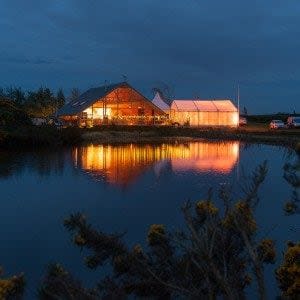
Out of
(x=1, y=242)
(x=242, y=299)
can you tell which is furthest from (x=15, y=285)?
(x=1, y=242)

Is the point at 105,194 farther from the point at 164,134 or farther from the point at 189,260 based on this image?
the point at 164,134

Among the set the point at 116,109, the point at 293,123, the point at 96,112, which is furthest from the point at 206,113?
the point at 96,112

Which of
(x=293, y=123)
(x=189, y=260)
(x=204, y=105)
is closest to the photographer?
(x=189, y=260)

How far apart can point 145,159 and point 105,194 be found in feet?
42.3

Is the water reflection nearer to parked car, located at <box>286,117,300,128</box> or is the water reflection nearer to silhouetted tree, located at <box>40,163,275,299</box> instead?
parked car, located at <box>286,117,300,128</box>

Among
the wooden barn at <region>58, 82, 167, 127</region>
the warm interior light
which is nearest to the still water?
the wooden barn at <region>58, 82, 167, 127</region>

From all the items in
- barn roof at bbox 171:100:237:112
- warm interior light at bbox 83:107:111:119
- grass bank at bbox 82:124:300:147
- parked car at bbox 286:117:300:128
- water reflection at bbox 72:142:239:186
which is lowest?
water reflection at bbox 72:142:239:186

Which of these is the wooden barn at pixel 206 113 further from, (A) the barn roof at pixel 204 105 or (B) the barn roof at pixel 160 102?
(B) the barn roof at pixel 160 102

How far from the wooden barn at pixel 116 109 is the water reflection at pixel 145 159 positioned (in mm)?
16644

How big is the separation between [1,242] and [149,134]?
40.7 metres

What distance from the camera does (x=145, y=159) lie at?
31.8m

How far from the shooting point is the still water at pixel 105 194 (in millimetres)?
11562

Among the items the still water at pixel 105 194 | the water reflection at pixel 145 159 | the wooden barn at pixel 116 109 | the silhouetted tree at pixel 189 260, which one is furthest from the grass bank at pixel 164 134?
the silhouetted tree at pixel 189 260

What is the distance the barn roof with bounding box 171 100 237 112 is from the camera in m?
63.3
